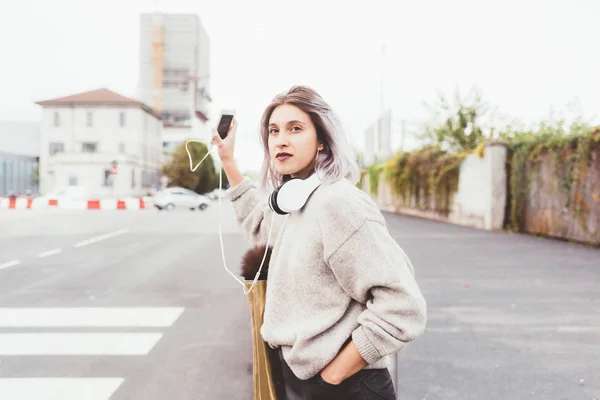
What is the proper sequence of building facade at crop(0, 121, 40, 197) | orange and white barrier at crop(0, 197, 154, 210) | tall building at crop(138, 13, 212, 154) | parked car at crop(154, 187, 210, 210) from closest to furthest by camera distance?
1. orange and white barrier at crop(0, 197, 154, 210)
2. parked car at crop(154, 187, 210, 210)
3. building facade at crop(0, 121, 40, 197)
4. tall building at crop(138, 13, 212, 154)

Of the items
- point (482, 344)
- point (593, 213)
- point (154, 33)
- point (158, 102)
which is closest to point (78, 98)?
point (158, 102)

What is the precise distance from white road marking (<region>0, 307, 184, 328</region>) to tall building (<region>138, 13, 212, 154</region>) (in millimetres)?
115597

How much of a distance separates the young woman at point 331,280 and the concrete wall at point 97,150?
67772 mm

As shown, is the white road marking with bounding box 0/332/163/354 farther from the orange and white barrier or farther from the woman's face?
the orange and white barrier

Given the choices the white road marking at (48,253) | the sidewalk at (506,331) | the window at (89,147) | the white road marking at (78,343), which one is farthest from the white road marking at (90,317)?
the window at (89,147)

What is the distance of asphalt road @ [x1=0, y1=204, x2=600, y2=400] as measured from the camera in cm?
396

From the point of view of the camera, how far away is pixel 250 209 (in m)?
2.35

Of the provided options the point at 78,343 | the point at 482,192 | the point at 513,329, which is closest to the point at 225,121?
the point at 78,343

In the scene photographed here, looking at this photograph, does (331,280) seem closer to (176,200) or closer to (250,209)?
(250,209)

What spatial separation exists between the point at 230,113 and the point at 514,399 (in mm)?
2720

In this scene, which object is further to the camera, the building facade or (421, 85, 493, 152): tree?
the building facade

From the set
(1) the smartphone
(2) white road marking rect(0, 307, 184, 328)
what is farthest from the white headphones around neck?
(2) white road marking rect(0, 307, 184, 328)

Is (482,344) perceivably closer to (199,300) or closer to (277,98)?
(199,300)

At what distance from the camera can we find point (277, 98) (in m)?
1.76
